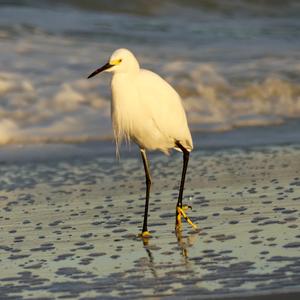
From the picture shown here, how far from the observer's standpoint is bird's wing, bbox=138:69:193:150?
641 centimetres

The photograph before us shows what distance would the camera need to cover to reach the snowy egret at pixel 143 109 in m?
6.27

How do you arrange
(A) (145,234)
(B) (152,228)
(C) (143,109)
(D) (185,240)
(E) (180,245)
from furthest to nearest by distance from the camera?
(C) (143,109), (B) (152,228), (A) (145,234), (D) (185,240), (E) (180,245)

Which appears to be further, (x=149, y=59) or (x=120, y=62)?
(x=149, y=59)

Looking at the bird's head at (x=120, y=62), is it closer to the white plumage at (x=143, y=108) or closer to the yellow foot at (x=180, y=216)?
the white plumage at (x=143, y=108)

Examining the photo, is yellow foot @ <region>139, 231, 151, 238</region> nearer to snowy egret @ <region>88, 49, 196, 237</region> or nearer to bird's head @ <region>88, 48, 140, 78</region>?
snowy egret @ <region>88, 49, 196, 237</region>

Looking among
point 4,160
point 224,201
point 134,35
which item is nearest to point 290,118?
point 4,160

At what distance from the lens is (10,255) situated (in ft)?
18.3

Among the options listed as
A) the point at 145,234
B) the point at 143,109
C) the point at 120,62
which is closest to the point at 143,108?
the point at 143,109

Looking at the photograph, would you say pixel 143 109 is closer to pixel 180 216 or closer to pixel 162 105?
pixel 162 105

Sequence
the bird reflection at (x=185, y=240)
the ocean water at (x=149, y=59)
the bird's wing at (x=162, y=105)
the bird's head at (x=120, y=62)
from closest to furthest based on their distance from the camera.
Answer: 1. the bird reflection at (x=185, y=240)
2. the bird's head at (x=120, y=62)
3. the bird's wing at (x=162, y=105)
4. the ocean water at (x=149, y=59)

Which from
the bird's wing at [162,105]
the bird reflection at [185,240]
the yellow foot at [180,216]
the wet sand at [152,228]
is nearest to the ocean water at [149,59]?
the wet sand at [152,228]

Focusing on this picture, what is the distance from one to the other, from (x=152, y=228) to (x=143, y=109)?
72 cm

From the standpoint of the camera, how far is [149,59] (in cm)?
1255

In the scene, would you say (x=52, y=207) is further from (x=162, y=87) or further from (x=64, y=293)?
(x=64, y=293)
